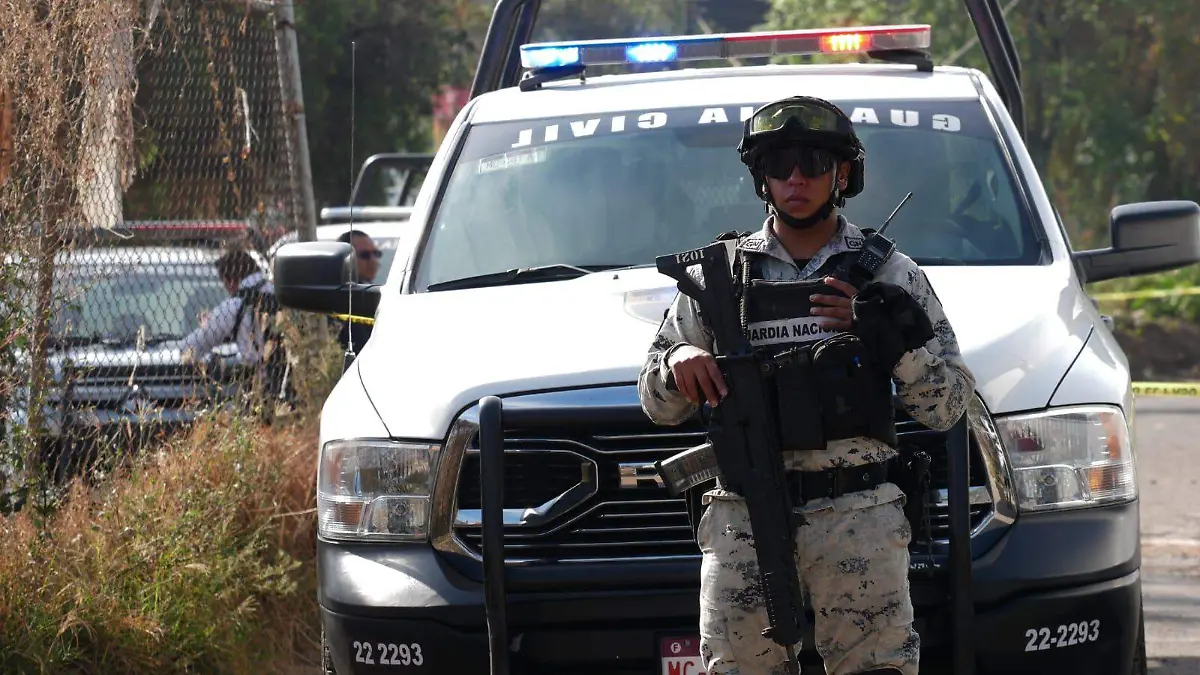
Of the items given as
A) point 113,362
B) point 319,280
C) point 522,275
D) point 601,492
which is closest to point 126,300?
point 113,362

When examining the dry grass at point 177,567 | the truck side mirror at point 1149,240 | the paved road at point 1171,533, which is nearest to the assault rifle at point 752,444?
the truck side mirror at point 1149,240

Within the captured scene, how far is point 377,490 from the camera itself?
3.91 m

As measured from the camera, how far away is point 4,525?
488 centimetres

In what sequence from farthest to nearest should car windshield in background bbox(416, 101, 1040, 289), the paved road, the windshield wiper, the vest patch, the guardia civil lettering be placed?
the paved road
the guardia civil lettering
car windshield in background bbox(416, 101, 1040, 289)
the windshield wiper
the vest patch

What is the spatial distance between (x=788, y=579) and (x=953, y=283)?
4.63 ft

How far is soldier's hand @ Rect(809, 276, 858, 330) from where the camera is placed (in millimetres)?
3209

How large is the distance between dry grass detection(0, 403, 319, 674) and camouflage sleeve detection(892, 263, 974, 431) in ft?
8.00

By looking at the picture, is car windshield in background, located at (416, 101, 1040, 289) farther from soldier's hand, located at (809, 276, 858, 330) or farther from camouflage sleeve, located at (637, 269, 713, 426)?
soldier's hand, located at (809, 276, 858, 330)

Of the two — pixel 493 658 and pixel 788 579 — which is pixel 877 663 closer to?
pixel 788 579

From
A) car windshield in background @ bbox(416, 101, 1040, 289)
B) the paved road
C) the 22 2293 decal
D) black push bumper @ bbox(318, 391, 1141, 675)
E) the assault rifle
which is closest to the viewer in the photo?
the assault rifle

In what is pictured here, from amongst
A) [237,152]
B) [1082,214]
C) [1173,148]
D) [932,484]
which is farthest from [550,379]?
[1082,214]

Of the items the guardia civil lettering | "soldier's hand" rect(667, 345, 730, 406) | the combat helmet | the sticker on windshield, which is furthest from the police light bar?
"soldier's hand" rect(667, 345, 730, 406)

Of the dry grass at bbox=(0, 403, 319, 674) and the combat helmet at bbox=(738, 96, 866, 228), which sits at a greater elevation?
the combat helmet at bbox=(738, 96, 866, 228)

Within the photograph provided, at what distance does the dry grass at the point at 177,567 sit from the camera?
4.66 metres
